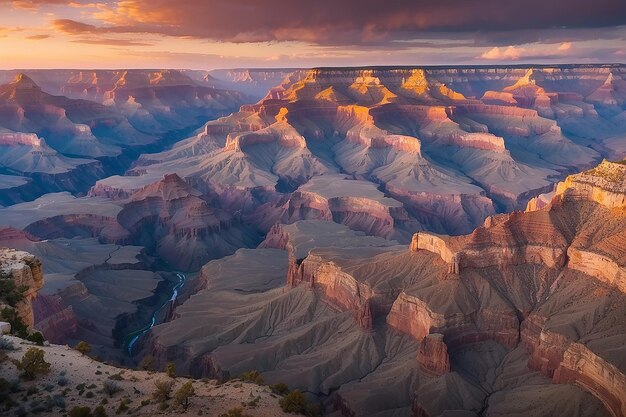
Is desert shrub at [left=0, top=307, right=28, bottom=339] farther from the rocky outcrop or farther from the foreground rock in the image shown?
the rocky outcrop

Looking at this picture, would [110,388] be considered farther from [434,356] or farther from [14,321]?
[434,356]

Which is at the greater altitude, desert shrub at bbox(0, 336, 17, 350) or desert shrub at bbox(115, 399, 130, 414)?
desert shrub at bbox(0, 336, 17, 350)

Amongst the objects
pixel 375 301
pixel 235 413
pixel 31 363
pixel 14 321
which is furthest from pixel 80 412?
pixel 375 301

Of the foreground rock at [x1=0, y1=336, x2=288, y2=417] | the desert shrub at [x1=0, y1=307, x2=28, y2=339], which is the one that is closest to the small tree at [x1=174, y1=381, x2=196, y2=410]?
the foreground rock at [x1=0, y1=336, x2=288, y2=417]

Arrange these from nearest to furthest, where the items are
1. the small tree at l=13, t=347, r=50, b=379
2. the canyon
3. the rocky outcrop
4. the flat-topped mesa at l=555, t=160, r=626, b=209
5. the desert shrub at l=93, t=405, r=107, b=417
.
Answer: the desert shrub at l=93, t=405, r=107, b=417 → the small tree at l=13, t=347, r=50, b=379 → the canyon → the rocky outcrop → the flat-topped mesa at l=555, t=160, r=626, b=209

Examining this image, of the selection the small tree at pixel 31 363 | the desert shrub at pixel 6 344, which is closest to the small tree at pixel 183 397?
the small tree at pixel 31 363

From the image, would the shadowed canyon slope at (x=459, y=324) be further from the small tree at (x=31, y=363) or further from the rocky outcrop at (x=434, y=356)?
the small tree at (x=31, y=363)

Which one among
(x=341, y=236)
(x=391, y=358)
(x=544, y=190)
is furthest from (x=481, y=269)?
(x=544, y=190)
